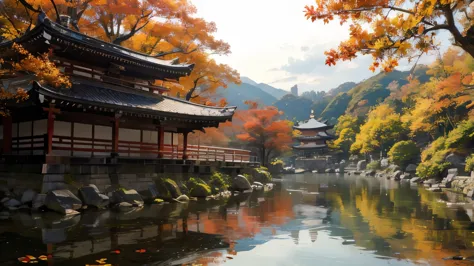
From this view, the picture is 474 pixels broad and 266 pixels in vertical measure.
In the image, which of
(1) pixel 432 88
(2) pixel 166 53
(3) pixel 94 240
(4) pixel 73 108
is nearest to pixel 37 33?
(4) pixel 73 108

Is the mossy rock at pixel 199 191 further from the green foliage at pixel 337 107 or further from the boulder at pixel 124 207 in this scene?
the green foliage at pixel 337 107

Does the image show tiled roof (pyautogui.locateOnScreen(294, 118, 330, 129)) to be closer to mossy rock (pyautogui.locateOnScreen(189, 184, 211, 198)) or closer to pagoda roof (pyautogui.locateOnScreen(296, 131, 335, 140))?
pagoda roof (pyautogui.locateOnScreen(296, 131, 335, 140))

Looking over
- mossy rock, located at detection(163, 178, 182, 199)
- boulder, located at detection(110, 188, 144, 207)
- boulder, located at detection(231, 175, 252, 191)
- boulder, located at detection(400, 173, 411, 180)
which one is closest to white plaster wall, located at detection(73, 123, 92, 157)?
boulder, located at detection(110, 188, 144, 207)

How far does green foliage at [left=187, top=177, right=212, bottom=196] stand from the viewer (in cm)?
2192

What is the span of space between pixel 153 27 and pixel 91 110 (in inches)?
639

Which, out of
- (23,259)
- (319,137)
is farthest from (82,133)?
(319,137)

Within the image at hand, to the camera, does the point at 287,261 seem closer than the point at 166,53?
Yes

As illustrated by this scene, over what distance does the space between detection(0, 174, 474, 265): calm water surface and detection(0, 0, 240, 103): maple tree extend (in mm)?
19284

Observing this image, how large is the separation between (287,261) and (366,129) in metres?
59.6

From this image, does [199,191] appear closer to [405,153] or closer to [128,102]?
[128,102]

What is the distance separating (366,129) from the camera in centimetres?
6356

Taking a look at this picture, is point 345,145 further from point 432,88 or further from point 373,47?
point 373,47

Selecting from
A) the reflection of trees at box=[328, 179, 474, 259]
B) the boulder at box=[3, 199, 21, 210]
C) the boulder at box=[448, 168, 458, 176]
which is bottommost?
the reflection of trees at box=[328, 179, 474, 259]

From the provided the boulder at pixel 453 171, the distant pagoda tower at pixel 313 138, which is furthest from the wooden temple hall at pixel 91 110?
the distant pagoda tower at pixel 313 138
